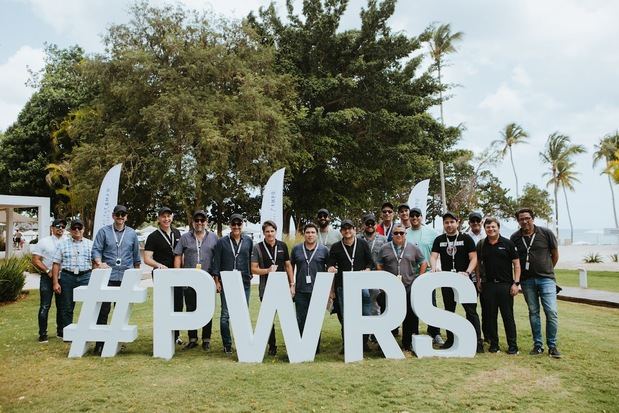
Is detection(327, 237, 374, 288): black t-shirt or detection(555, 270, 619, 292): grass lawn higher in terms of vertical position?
detection(327, 237, 374, 288): black t-shirt

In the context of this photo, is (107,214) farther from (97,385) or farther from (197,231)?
(97,385)

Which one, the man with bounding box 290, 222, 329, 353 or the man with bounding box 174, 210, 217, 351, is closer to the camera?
the man with bounding box 290, 222, 329, 353

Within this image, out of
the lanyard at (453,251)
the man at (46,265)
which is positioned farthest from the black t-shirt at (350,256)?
the man at (46,265)

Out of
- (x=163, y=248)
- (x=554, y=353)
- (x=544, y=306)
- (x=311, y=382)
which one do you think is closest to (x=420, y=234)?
(x=544, y=306)

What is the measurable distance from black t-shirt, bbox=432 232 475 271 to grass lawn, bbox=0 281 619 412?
1171 mm

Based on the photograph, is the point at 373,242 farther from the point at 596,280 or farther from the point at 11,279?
the point at 596,280

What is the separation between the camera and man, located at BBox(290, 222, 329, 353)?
6172 millimetres

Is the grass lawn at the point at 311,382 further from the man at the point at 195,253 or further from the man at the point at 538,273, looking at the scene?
the man at the point at 195,253

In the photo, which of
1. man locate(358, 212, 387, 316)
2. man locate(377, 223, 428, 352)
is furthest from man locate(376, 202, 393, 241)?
man locate(377, 223, 428, 352)

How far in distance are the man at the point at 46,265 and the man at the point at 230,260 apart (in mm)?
2407

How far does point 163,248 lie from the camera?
6.69 meters

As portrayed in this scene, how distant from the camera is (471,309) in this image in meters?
6.21

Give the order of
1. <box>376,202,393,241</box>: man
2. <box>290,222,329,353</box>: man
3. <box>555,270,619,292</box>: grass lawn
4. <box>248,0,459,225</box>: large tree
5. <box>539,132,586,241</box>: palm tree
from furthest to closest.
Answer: <box>539,132,586,241</box>: palm tree < <box>248,0,459,225</box>: large tree < <box>555,270,619,292</box>: grass lawn < <box>376,202,393,241</box>: man < <box>290,222,329,353</box>: man

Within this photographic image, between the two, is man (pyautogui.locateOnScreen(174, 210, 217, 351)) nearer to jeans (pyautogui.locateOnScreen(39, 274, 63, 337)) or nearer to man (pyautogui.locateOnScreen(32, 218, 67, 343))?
man (pyautogui.locateOnScreen(32, 218, 67, 343))
